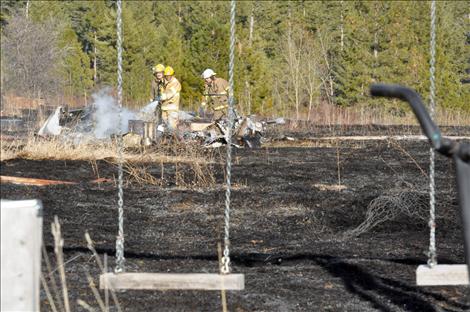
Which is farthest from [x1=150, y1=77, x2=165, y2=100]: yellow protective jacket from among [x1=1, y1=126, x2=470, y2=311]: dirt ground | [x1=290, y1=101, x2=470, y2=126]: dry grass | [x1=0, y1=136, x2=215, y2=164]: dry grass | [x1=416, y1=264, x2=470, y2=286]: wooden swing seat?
[x1=416, y1=264, x2=470, y2=286]: wooden swing seat

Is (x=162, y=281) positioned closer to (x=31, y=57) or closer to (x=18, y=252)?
(x=18, y=252)

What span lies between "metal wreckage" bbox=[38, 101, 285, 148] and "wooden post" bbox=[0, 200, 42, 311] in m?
15.9

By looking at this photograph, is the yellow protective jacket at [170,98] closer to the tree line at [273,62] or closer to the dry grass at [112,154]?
the dry grass at [112,154]

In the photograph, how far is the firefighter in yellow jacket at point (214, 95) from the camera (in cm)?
2267

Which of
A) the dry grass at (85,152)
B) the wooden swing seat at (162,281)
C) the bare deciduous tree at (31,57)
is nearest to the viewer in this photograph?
the wooden swing seat at (162,281)

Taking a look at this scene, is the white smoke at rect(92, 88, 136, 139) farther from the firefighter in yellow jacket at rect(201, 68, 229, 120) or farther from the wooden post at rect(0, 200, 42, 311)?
the wooden post at rect(0, 200, 42, 311)

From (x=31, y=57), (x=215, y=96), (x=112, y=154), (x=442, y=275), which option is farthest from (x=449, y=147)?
(x=31, y=57)

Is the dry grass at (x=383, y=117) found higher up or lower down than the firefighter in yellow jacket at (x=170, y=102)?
lower down

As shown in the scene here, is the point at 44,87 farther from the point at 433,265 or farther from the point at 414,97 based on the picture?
the point at 414,97

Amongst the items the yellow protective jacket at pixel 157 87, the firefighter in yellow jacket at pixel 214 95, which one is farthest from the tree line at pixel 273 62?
the yellow protective jacket at pixel 157 87

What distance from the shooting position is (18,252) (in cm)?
334

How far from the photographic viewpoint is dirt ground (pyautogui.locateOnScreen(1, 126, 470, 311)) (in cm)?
689

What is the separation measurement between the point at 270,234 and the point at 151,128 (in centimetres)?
1128

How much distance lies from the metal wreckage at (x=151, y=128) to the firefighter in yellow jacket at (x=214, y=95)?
30cm
